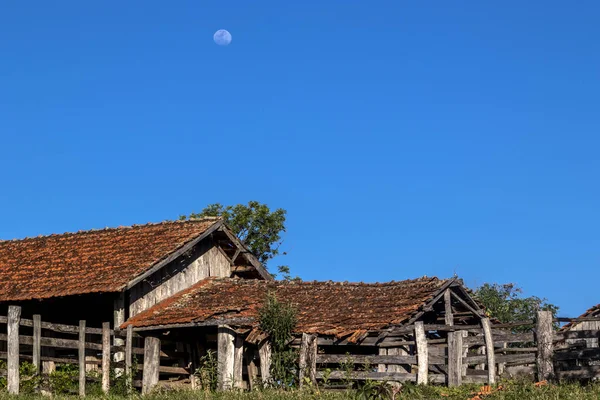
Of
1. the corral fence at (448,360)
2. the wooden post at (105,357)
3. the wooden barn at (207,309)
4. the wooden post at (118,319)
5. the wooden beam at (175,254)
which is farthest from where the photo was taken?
the wooden post at (118,319)

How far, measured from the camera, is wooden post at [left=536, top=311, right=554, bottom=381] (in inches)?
Result: 972

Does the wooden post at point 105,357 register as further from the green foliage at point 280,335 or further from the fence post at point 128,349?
the green foliage at point 280,335

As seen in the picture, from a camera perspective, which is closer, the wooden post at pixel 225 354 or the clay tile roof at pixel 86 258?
the wooden post at pixel 225 354

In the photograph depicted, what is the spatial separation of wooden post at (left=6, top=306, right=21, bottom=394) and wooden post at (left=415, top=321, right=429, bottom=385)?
10.4m

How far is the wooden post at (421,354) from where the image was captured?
2377 centimetres

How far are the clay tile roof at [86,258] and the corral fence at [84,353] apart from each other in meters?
1.52

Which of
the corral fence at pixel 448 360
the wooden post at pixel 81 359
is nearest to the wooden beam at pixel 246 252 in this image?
the corral fence at pixel 448 360

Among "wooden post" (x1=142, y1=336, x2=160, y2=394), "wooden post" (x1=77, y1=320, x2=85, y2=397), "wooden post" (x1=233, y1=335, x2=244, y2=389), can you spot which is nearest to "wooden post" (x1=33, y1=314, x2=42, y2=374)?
"wooden post" (x1=77, y1=320, x2=85, y2=397)

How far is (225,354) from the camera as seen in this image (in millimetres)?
25172

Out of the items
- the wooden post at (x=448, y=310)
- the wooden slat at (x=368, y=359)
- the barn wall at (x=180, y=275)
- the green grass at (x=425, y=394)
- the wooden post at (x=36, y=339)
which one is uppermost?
the barn wall at (x=180, y=275)

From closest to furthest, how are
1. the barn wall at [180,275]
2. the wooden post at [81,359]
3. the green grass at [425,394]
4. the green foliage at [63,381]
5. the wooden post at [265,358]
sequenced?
the green grass at [425,394]
the wooden post at [265,358]
the wooden post at [81,359]
the green foliage at [63,381]
the barn wall at [180,275]

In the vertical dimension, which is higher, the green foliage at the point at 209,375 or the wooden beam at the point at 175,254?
the wooden beam at the point at 175,254

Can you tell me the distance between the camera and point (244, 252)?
1245 inches

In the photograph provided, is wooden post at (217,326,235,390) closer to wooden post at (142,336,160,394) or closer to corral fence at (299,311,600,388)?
wooden post at (142,336,160,394)
